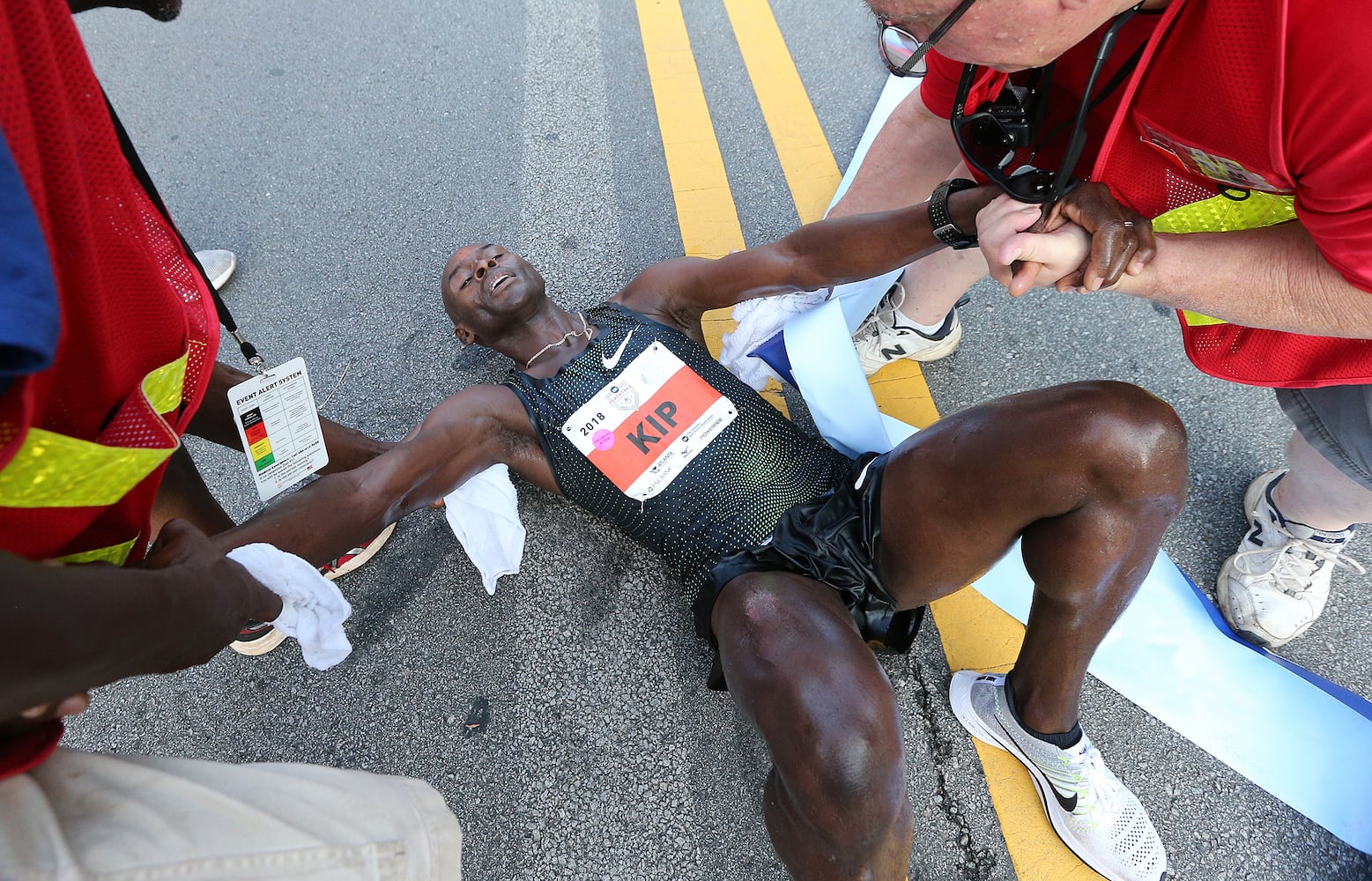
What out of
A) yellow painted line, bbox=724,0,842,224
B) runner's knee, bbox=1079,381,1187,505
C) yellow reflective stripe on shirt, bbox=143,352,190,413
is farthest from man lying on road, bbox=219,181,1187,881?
yellow painted line, bbox=724,0,842,224

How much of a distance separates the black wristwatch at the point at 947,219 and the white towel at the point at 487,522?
120cm

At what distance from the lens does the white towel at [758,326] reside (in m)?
2.22

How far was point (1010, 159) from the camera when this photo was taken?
1.53 metres

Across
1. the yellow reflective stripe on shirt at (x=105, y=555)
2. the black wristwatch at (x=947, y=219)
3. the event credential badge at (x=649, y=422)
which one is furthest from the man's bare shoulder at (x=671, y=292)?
the yellow reflective stripe on shirt at (x=105, y=555)

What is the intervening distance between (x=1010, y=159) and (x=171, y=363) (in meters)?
1.49

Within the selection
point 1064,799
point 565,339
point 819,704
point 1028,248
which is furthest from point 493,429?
point 1064,799

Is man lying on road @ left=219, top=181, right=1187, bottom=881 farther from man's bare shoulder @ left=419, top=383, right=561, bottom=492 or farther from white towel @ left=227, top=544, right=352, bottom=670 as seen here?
white towel @ left=227, top=544, right=352, bottom=670

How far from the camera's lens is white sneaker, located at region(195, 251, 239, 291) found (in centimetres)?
271

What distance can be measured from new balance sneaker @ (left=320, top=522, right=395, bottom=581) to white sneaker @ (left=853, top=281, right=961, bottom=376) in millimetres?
1502

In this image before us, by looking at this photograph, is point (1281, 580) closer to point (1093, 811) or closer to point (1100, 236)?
point (1093, 811)

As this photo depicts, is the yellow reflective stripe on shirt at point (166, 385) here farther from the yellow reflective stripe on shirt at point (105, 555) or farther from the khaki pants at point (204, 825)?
the khaki pants at point (204, 825)

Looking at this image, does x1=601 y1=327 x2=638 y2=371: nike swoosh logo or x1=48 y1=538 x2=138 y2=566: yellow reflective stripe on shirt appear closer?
x1=48 y1=538 x2=138 y2=566: yellow reflective stripe on shirt

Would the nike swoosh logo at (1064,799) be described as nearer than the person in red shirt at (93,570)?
No

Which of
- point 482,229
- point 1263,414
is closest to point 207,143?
point 482,229
